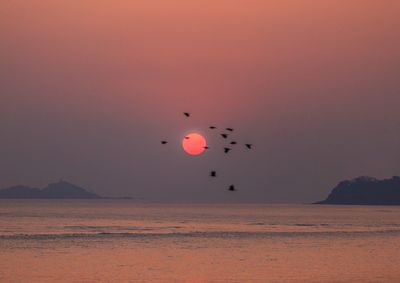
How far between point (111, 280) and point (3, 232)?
4970 cm

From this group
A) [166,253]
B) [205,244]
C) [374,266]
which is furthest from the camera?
[205,244]

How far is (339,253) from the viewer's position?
6669 centimetres

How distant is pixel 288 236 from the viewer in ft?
304

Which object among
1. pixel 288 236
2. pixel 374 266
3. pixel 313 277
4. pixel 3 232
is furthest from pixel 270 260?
pixel 3 232

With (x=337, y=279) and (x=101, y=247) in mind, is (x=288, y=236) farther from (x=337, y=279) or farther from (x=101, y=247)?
(x=337, y=279)

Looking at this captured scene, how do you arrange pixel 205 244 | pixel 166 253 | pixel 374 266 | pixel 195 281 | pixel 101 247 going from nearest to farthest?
pixel 195 281 → pixel 374 266 → pixel 166 253 → pixel 101 247 → pixel 205 244

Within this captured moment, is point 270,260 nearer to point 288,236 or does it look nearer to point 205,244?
point 205,244

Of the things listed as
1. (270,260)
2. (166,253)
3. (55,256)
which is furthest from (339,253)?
(55,256)

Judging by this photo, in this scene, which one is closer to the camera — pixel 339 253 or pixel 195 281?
pixel 195 281

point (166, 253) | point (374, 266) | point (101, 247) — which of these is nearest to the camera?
point (374, 266)

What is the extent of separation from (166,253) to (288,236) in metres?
30.2

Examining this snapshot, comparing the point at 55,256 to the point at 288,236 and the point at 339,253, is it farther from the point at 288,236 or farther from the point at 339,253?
the point at 288,236

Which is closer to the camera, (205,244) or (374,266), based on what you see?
(374,266)

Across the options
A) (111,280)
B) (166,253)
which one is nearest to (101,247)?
(166,253)
